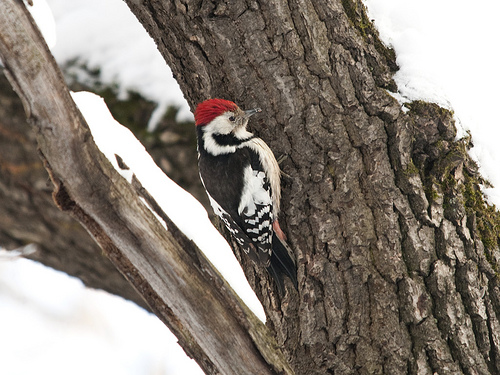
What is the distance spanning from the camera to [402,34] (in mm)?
2303

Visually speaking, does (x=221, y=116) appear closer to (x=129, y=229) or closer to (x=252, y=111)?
(x=252, y=111)

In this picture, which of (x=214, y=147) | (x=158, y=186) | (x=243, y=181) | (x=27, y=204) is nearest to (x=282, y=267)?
(x=243, y=181)

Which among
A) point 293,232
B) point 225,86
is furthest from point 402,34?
point 293,232

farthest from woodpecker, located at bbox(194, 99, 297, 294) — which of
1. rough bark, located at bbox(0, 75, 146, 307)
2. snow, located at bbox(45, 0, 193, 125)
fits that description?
rough bark, located at bbox(0, 75, 146, 307)

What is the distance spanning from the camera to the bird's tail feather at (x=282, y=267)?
230cm

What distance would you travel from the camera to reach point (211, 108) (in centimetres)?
246

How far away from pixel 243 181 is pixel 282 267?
2.21ft

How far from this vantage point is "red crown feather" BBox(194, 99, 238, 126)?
237cm

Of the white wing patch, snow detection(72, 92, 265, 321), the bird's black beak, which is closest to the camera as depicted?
snow detection(72, 92, 265, 321)

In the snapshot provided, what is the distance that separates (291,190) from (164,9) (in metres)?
0.96

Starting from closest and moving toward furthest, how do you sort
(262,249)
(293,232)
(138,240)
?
(138,240) < (293,232) < (262,249)

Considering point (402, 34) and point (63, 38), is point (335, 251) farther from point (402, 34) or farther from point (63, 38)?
point (63, 38)

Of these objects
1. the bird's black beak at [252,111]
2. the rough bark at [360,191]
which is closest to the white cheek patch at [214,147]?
the bird's black beak at [252,111]

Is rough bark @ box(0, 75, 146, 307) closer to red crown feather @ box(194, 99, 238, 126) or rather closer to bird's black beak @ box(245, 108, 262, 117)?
red crown feather @ box(194, 99, 238, 126)
